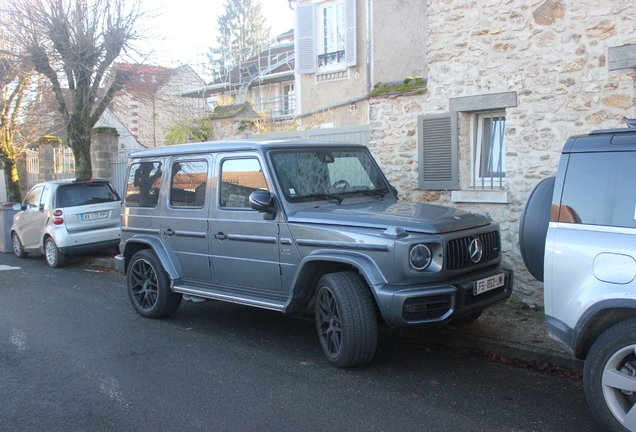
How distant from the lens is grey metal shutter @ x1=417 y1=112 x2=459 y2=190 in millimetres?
8461

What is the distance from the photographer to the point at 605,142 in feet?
13.2

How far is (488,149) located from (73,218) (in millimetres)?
7927

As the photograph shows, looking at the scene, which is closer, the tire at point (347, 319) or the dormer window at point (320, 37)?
the tire at point (347, 319)

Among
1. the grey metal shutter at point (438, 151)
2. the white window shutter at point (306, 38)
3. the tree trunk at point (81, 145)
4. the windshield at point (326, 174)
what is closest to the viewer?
the windshield at point (326, 174)

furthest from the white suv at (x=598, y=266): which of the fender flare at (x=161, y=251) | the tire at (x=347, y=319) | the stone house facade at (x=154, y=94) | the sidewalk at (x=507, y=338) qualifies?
the stone house facade at (x=154, y=94)

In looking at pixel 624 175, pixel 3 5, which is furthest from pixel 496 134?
pixel 3 5

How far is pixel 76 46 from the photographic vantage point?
12.9m

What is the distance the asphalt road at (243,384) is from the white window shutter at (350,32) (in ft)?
37.3

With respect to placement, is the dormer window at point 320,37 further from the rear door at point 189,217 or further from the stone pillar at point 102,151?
the rear door at point 189,217

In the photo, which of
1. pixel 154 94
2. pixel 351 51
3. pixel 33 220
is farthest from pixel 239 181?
pixel 351 51

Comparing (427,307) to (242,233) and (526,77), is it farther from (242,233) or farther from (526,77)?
(526,77)

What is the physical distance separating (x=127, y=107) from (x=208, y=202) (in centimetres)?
894

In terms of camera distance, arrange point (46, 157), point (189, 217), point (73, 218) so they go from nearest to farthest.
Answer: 1. point (189, 217)
2. point (73, 218)
3. point (46, 157)

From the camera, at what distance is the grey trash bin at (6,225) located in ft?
47.2
